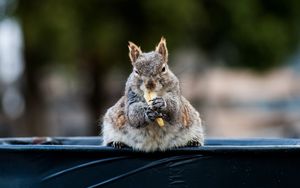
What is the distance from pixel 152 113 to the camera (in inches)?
130

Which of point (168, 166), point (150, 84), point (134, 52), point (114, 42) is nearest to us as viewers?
point (168, 166)

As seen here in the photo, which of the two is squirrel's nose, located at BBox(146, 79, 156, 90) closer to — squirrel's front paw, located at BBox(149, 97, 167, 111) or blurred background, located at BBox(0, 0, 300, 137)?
squirrel's front paw, located at BBox(149, 97, 167, 111)

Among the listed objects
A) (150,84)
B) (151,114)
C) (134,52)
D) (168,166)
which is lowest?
(168,166)

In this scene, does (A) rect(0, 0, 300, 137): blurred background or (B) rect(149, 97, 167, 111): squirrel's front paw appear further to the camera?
(A) rect(0, 0, 300, 137): blurred background

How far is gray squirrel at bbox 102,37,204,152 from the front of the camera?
337cm

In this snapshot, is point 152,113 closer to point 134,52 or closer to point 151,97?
point 151,97

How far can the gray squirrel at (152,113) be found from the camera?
3371mm

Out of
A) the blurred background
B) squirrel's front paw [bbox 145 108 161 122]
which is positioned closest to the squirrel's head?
squirrel's front paw [bbox 145 108 161 122]

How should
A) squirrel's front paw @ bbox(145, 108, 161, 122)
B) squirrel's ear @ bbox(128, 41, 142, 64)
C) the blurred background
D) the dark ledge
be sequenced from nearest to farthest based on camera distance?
the dark ledge, squirrel's front paw @ bbox(145, 108, 161, 122), squirrel's ear @ bbox(128, 41, 142, 64), the blurred background

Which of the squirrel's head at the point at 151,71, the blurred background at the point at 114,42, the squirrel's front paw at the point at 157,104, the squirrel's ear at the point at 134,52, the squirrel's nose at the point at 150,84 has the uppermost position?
the blurred background at the point at 114,42

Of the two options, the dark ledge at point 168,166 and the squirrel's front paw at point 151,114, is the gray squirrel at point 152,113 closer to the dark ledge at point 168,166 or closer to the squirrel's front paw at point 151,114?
the squirrel's front paw at point 151,114

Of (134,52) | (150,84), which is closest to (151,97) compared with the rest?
(150,84)

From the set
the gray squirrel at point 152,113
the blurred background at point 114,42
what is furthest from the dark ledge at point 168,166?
the blurred background at point 114,42

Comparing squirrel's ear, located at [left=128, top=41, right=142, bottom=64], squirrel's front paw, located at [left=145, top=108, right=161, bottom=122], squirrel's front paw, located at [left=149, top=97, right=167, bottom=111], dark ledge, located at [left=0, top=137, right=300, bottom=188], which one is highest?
squirrel's ear, located at [left=128, top=41, right=142, bottom=64]
